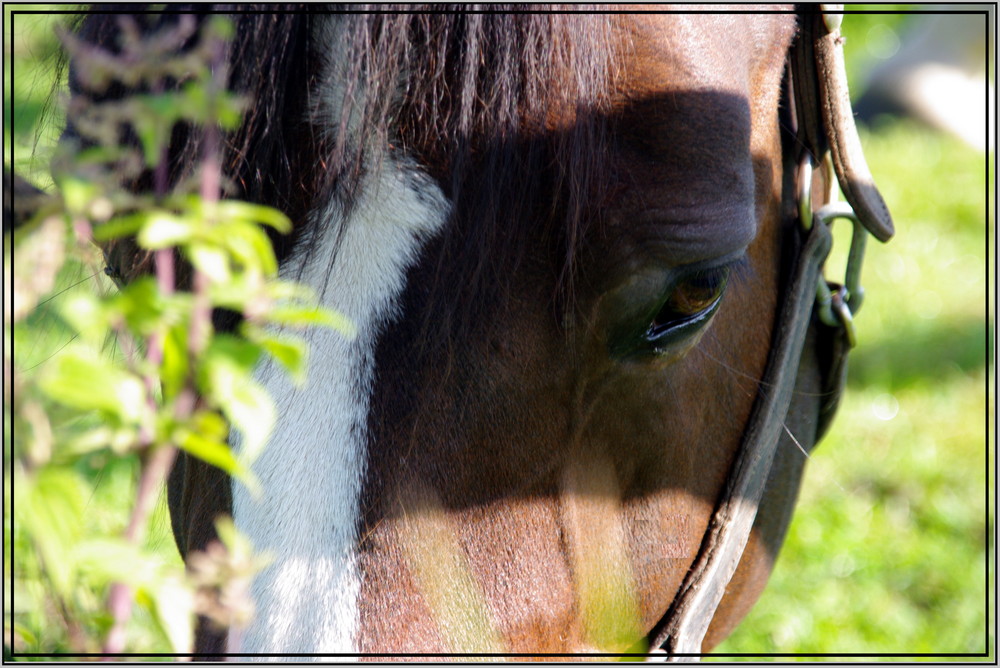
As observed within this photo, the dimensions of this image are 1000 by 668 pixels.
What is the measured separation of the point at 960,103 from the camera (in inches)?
193

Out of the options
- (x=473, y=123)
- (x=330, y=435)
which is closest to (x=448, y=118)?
(x=473, y=123)

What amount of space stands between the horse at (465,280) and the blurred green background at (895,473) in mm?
A: 467

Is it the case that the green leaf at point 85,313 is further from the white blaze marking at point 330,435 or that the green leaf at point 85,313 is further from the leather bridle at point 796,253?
the leather bridle at point 796,253

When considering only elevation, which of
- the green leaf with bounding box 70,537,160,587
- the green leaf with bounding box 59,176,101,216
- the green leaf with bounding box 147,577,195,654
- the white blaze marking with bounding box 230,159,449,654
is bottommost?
the white blaze marking with bounding box 230,159,449,654

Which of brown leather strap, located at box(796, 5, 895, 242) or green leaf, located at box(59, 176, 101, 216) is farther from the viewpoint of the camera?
brown leather strap, located at box(796, 5, 895, 242)

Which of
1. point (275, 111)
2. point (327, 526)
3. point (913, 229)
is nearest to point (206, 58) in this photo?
point (275, 111)

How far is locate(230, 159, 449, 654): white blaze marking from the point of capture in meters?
0.82

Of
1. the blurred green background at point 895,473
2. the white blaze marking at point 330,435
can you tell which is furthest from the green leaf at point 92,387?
the blurred green background at point 895,473

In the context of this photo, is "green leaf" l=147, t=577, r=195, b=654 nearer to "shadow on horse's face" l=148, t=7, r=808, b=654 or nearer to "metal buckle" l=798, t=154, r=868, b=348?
"shadow on horse's face" l=148, t=7, r=808, b=654

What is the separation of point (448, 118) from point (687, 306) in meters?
0.34

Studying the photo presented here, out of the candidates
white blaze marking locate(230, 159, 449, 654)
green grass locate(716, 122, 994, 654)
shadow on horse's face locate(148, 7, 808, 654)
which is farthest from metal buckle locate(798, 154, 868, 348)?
green grass locate(716, 122, 994, 654)

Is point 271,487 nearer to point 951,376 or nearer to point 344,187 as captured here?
point 344,187

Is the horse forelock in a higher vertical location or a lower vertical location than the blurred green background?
higher

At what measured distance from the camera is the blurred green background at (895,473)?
2.37 metres
